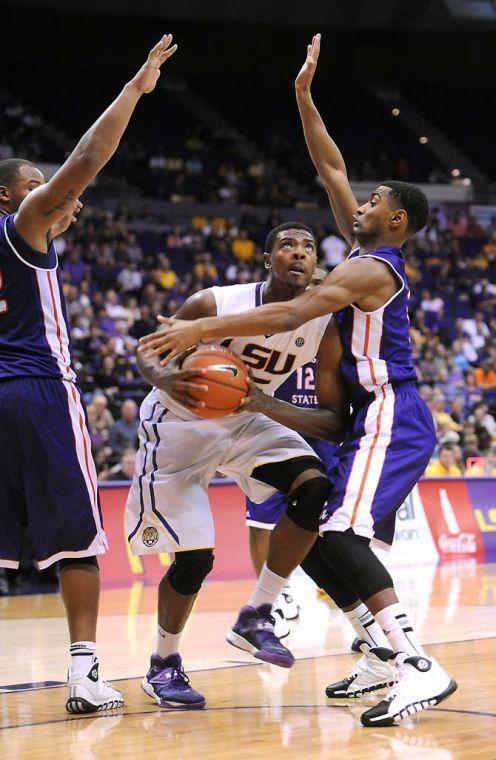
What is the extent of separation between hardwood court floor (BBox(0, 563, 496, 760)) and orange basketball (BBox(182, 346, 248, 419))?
1317 mm

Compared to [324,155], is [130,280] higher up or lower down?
lower down

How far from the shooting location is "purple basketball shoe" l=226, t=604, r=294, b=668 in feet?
17.1

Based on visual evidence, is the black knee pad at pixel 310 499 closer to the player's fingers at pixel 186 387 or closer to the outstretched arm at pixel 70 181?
the player's fingers at pixel 186 387

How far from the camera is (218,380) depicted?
4.86 m

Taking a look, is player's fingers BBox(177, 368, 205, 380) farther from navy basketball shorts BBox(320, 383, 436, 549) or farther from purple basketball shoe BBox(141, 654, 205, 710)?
purple basketball shoe BBox(141, 654, 205, 710)

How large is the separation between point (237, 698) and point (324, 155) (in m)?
2.87

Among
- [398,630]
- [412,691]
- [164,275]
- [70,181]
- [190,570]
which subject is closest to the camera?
[412,691]

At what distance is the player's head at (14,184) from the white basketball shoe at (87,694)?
2.10 metres

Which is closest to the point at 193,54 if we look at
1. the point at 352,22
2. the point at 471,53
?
the point at 352,22

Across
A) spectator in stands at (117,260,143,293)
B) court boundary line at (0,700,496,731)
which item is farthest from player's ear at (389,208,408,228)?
spectator in stands at (117,260,143,293)

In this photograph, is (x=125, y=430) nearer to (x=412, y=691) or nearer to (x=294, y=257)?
(x=294, y=257)

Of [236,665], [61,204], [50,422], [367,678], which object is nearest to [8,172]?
[61,204]

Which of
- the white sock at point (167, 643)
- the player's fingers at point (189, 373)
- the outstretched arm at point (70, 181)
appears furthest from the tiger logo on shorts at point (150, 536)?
the outstretched arm at point (70, 181)

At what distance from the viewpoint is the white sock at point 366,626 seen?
5395 mm
